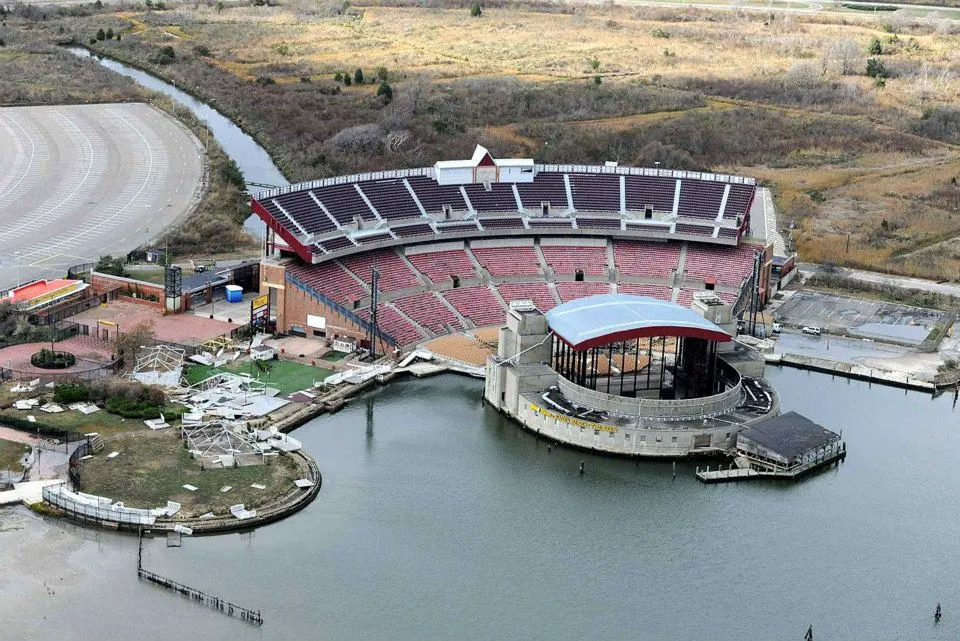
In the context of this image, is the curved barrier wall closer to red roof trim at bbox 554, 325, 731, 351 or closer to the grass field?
red roof trim at bbox 554, 325, 731, 351

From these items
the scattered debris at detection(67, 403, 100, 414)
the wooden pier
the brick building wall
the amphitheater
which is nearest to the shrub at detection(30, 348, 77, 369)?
the scattered debris at detection(67, 403, 100, 414)

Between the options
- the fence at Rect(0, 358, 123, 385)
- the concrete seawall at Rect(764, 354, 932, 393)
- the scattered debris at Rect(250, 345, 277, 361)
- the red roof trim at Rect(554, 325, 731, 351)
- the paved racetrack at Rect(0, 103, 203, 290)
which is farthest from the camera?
the paved racetrack at Rect(0, 103, 203, 290)

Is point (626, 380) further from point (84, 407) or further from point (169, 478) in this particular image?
point (84, 407)

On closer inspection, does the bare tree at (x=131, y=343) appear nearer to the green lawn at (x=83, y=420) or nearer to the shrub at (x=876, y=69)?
the green lawn at (x=83, y=420)

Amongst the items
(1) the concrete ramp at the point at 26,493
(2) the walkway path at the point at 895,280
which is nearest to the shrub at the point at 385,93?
(2) the walkway path at the point at 895,280

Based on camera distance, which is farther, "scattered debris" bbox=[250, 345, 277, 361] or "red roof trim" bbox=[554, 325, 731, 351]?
"scattered debris" bbox=[250, 345, 277, 361]

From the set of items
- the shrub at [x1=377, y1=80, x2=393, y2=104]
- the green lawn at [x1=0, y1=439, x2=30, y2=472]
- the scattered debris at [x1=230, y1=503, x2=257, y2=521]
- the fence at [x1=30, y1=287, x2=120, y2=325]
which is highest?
the shrub at [x1=377, y1=80, x2=393, y2=104]

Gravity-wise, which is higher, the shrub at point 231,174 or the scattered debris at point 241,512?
the shrub at point 231,174

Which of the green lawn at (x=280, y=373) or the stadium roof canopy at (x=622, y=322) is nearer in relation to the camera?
the stadium roof canopy at (x=622, y=322)
